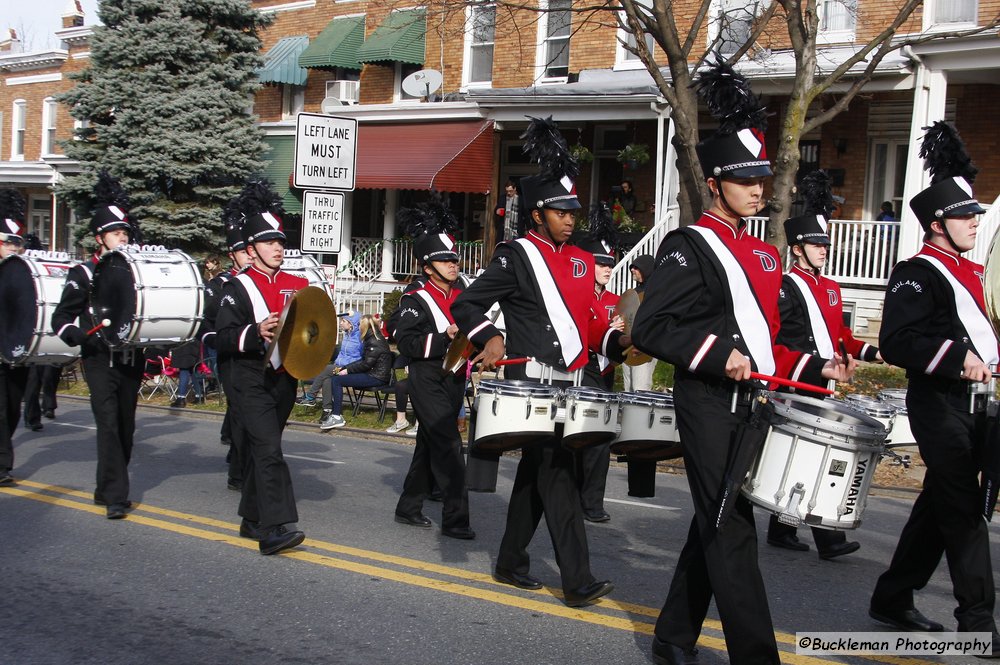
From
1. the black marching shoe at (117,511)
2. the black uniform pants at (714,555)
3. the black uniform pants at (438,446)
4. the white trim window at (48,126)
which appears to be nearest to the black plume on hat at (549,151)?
the black uniform pants at (714,555)

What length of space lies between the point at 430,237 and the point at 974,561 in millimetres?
4923

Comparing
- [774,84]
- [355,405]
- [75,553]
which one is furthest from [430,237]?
[774,84]

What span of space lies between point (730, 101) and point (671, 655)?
99.7 inches

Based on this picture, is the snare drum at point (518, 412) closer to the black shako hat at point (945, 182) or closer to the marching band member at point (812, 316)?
the black shako hat at point (945, 182)

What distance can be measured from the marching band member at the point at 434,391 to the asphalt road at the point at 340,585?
26cm

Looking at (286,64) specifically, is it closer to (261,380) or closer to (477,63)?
(477,63)

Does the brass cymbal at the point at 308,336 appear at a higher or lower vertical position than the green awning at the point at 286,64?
lower

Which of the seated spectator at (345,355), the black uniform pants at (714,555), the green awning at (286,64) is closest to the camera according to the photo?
Answer: the black uniform pants at (714,555)

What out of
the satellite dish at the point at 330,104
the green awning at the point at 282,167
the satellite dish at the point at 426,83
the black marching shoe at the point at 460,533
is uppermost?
the satellite dish at the point at 426,83

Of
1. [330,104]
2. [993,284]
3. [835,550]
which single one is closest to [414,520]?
[835,550]

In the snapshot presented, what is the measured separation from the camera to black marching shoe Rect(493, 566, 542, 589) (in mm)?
6645

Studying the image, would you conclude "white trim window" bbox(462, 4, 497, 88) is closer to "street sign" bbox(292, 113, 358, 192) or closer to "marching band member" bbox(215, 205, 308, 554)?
"street sign" bbox(292, 113, 358, 192)

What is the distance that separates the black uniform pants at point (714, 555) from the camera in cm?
465

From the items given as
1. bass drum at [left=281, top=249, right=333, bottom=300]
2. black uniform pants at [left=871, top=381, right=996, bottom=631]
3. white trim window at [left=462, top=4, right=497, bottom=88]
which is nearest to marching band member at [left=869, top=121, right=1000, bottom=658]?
black uniform pants at [left=871, top=381, right=996, bottom=631]
